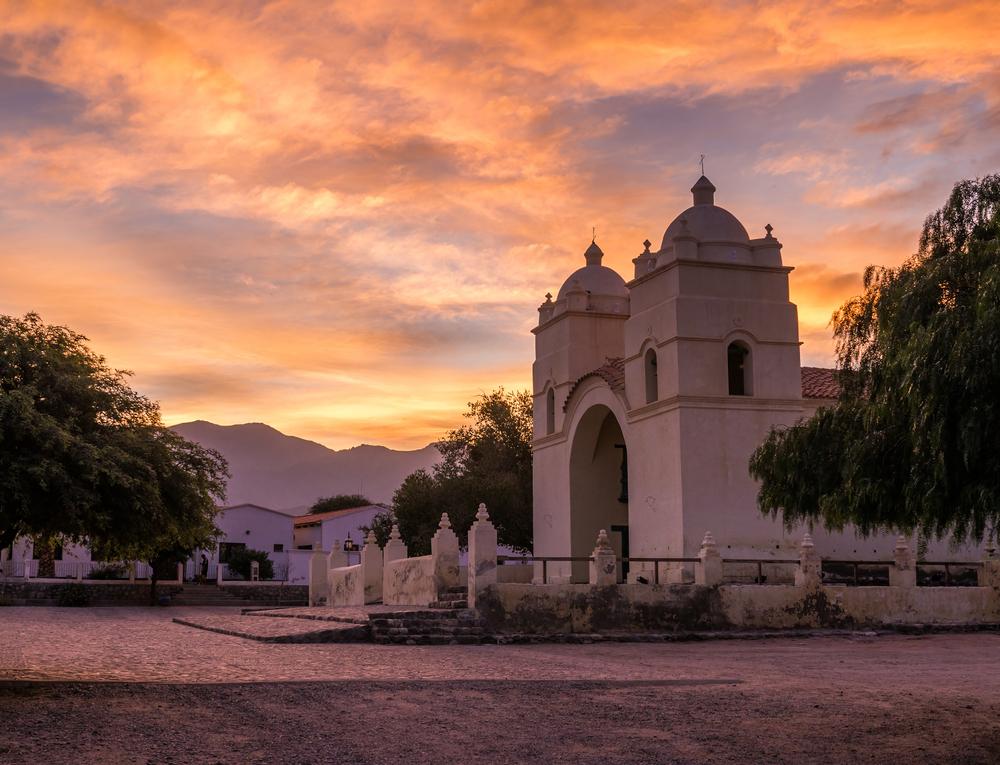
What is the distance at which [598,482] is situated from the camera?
29438 mm

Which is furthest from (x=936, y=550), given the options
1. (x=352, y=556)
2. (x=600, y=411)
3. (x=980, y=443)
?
(x=352, y=556)

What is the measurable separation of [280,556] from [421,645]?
136 feet

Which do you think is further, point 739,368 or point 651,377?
point 651,377

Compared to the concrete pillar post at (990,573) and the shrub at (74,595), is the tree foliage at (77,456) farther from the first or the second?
the shrub at (74,595)

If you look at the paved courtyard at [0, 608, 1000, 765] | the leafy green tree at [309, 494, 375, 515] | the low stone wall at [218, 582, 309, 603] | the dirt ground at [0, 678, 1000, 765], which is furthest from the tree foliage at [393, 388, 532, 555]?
the leafy green tree at [309, 494, 375, 515]

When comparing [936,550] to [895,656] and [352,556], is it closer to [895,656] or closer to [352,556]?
[895,656]

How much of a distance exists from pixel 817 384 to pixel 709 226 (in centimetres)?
508

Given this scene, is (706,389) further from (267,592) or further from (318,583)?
(267,592)

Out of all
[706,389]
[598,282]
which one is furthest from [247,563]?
[706,389]

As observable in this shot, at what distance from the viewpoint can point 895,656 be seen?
53.8ft

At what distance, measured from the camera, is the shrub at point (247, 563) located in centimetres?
5341

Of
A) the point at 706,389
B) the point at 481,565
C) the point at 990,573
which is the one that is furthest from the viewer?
the point at 706,389

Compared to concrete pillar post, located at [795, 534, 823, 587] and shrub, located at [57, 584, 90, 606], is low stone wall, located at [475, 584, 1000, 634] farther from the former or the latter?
shrub, located at [57, 584, 90, 606]

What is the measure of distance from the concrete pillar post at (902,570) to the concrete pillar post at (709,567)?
3.75m
